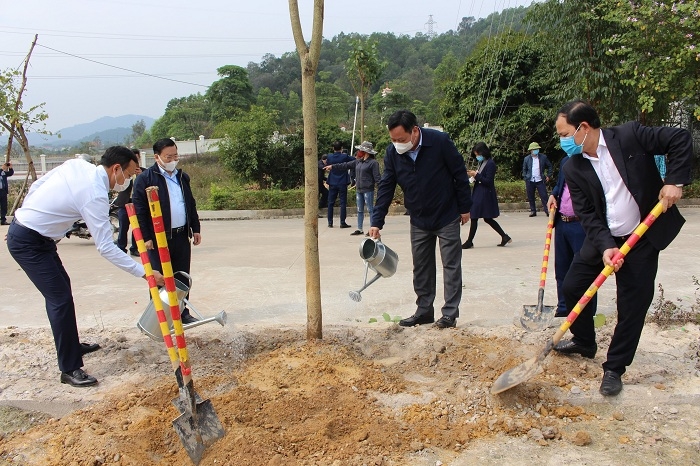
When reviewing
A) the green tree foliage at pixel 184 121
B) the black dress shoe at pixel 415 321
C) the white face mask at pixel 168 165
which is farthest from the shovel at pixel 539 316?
the green tree foliage at pixel 184 121

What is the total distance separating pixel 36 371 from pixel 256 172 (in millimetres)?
13550

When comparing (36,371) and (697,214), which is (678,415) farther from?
(697,214)

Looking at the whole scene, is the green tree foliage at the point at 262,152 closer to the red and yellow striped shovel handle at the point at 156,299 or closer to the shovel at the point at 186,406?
the red and yellow striped shovel handle at the point at 156,299

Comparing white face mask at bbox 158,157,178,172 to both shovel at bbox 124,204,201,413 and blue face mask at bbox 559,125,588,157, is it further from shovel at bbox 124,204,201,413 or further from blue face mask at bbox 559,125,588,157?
blue face mask at bbox 559,125,588,157

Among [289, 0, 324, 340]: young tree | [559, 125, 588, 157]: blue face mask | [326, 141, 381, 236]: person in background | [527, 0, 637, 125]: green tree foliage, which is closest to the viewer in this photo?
[559, 125, 588, 157]: blue face mask

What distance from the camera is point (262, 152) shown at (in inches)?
677

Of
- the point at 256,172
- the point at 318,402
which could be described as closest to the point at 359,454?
the point at 318,402

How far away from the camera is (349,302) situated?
5.88 meters

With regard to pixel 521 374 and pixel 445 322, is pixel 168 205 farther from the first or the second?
pixel 521 374

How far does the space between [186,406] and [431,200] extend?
8.26ft

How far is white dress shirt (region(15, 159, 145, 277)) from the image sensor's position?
370cm

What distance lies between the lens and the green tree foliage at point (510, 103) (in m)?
16.7

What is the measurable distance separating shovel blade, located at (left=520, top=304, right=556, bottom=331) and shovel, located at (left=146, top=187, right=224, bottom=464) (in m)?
2.63

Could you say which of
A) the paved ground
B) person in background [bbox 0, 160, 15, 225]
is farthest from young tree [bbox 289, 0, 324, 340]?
person in background [bbox 0, 160, 15, 225]
